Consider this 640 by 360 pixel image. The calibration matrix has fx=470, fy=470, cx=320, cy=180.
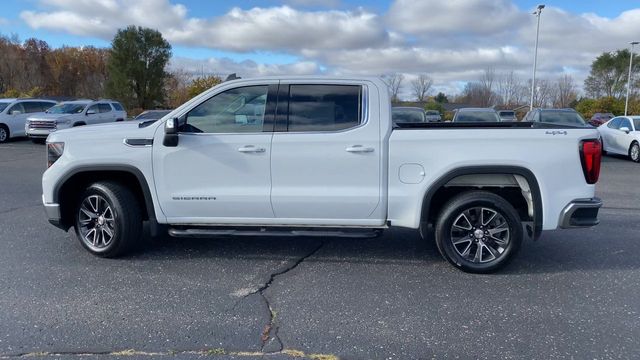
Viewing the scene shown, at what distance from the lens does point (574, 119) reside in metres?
15.2

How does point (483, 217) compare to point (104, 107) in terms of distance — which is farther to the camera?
point (104, 107)

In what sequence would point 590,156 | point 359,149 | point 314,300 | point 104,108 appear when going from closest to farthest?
1. point 314,300
2. point 590,156
3. point 359,149
4. point 104,108

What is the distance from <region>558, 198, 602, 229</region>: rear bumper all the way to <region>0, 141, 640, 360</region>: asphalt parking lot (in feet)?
1.89

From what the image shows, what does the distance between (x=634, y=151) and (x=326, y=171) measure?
546 inches

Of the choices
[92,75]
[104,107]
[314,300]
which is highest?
[92,75]

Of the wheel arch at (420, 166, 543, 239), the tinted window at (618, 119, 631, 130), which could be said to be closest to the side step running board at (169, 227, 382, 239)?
the wheel arch at (420, 166, 543, 239)

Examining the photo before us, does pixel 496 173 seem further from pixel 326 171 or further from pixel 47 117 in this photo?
pixel 47 117

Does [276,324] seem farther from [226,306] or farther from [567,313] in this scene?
[567,313]

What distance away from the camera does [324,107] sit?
4.75 metres

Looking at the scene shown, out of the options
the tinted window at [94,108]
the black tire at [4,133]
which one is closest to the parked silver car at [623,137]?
the tinted window at [94,108]

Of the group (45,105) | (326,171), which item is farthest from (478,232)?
(45,105)

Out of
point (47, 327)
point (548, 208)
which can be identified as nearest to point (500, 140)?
point (548, 208)

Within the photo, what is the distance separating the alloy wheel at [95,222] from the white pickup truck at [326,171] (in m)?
0.03

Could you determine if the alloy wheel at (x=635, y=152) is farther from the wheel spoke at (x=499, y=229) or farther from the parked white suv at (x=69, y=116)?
the parked white suv at (x=69, y=116)
